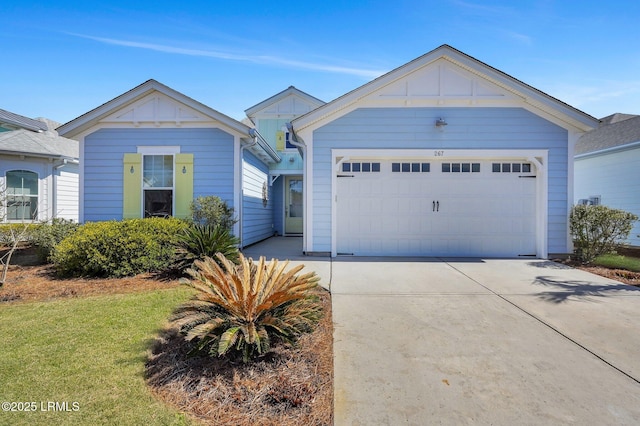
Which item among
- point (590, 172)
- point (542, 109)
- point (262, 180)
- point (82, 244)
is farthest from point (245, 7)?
point (590, 172)

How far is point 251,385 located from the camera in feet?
8.27

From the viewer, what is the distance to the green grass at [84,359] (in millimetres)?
2229

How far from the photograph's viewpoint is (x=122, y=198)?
8852mm

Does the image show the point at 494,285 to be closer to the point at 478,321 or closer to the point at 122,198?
the point at 478,321

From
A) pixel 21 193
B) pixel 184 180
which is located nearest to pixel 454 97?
pixel 184 180

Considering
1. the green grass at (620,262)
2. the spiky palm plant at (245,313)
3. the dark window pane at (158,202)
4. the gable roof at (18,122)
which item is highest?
the gable roof at (18,122)

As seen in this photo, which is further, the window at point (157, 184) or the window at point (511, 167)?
the window at point (157, 184)

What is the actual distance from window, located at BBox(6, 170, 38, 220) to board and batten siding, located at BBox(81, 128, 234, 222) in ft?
11.7

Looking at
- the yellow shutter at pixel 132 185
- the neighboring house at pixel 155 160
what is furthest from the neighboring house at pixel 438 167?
the yellow shutter at pixel 132 185

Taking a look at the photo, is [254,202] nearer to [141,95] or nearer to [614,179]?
[141,95]

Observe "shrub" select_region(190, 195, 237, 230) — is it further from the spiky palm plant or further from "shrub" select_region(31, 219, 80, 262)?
the spiky palm plant

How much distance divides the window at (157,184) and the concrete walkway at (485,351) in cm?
576

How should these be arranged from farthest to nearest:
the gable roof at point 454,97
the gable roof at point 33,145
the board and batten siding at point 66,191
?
the board and batten siding at point 66,191, the gable roof at point 33,145, the gable roof at point 454,97

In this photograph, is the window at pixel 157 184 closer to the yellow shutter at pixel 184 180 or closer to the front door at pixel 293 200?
the yellow shutter at pixel 184 180
